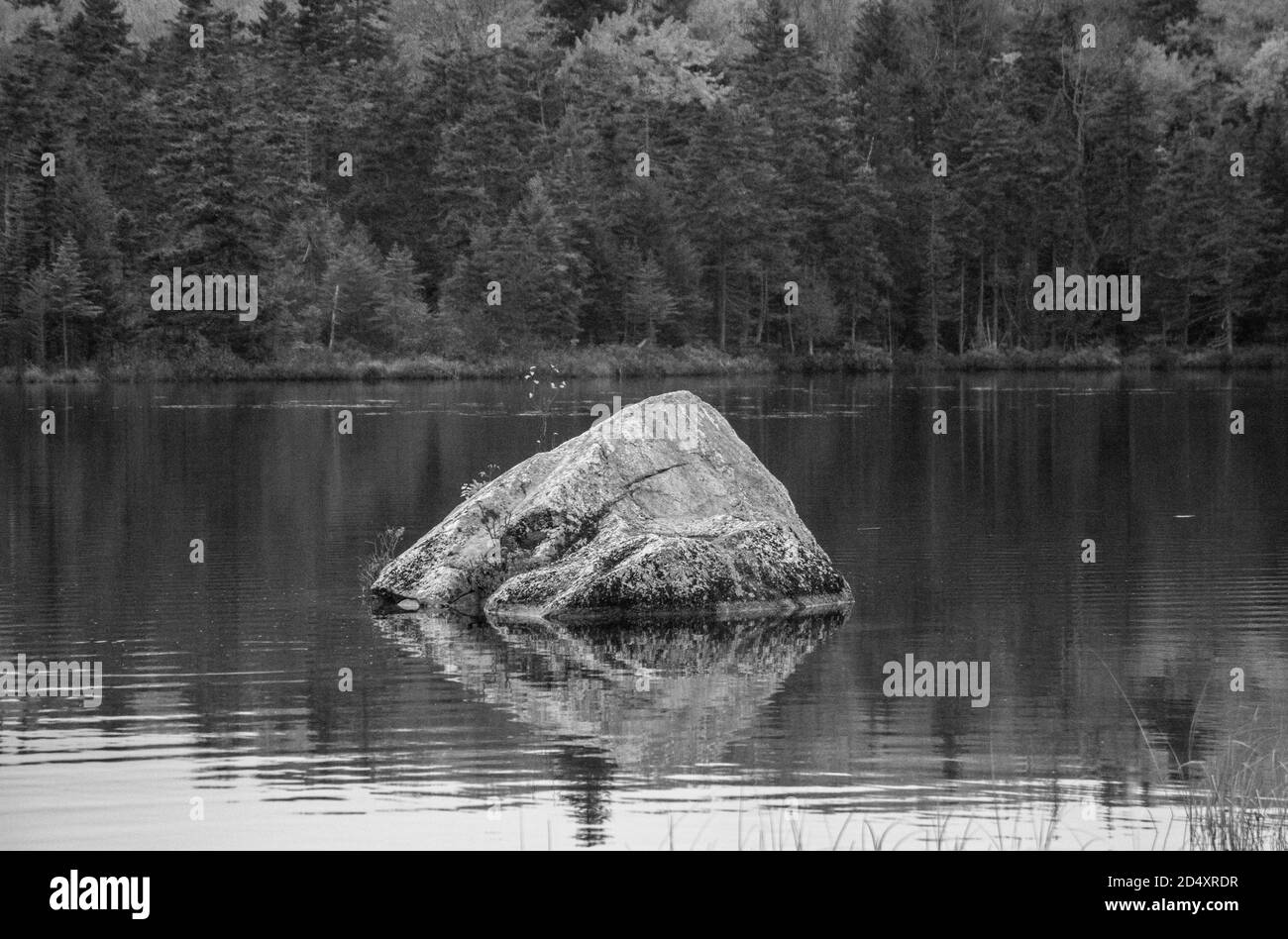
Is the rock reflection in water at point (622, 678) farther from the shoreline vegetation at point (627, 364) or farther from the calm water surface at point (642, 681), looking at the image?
the shoreline vegetation at point (627, 364)

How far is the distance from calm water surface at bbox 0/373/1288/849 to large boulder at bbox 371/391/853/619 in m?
0.59

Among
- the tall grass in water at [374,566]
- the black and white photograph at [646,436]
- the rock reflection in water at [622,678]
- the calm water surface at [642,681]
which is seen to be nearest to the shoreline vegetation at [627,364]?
the black and white photograph at [646,436]

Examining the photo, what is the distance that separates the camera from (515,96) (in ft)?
336

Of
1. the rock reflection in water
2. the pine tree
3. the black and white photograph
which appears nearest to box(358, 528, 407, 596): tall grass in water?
the black and white photograph

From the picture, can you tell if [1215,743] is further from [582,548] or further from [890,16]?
[890,16]

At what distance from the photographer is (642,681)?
16.3m

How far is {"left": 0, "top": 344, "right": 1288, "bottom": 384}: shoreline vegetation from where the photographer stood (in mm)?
80812

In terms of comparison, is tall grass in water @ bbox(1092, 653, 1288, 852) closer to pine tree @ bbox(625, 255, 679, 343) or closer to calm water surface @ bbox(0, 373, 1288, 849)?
calm water surface @ bbox(0, 373, 1288, 849)

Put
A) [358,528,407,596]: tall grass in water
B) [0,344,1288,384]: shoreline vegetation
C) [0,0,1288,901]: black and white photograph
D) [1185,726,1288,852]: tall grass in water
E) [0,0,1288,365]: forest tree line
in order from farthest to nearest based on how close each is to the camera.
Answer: [0,0,1288,365]: forest tree line, [0,344,1288,384]: shoreline vegetation, [358,528,407,596]: tall grass in water, [0,0,1288,901]: black and white photograph, [1185,726,1288,852]: tall grass in water

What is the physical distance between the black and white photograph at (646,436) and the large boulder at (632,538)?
0.18 ft

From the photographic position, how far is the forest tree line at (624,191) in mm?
84562

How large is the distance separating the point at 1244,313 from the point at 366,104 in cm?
4544

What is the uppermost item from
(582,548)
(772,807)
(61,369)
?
(61,369)

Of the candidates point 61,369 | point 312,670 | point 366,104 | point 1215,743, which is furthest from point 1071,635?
point 366,104
